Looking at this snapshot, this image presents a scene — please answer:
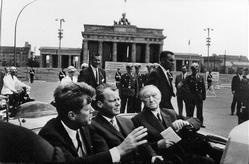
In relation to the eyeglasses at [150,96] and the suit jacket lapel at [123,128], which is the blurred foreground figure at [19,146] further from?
the eyeglasses at [150,96]

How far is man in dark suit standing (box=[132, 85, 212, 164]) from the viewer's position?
11.2 feet

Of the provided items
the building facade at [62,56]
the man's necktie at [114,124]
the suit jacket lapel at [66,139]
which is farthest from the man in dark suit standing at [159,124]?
the building facade at [62,56]

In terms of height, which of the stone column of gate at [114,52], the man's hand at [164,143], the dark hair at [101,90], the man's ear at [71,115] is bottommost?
the man's hand at [164,143]

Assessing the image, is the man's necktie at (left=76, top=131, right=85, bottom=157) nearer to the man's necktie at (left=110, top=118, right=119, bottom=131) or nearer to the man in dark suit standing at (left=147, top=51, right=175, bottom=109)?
the man's necktie at (left=110, top=118, right=119, bottom=131)

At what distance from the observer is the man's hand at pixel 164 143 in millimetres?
3346

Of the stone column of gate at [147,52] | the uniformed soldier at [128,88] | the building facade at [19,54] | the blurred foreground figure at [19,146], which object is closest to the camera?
the blurred foreground figure at [19,146]

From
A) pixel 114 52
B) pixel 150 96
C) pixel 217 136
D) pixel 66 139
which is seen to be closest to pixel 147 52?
pixel 114 52

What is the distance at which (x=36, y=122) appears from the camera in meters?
4.43

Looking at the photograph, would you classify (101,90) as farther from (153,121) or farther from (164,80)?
(164,80)

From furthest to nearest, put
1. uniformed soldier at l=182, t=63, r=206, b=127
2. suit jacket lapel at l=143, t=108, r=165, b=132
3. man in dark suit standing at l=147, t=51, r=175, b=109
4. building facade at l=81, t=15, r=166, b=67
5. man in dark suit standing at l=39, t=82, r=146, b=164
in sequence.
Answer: building facade at l=81, t=15, r=166, b=67, uniformed soldier at l=182, t=63, r=206, b=127, man in dark suit standing at l=147, t=51, r=175, b=109, suit jacket lapel at l=143, t=108, r=165, b=132, man in dark suit standing at l=39, t=82, r=146, b=164

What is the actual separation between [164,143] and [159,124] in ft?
1.08

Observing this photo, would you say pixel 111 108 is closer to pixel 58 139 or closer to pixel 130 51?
pixel 58 139

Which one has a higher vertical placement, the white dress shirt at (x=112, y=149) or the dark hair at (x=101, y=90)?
the dark hair at (x=101, y=90)

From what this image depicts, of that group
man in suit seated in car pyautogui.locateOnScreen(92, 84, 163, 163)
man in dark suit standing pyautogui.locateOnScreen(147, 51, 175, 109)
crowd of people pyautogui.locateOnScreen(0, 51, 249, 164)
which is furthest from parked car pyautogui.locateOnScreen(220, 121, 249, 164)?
man in dark suit standing pyautogui.locateOnScreen(147, 51, 175, 109)
